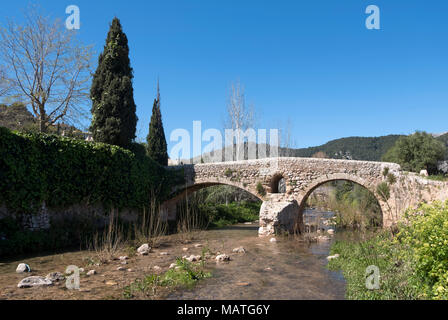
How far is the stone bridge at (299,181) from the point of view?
14.0 metres

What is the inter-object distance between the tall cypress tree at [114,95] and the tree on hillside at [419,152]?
17120mm

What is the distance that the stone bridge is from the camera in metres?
14.0

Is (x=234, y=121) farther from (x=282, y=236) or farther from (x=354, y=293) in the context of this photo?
(x=354, y=293)

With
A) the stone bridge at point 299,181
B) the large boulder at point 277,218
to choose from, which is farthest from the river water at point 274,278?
the stone bridge at point 299,181

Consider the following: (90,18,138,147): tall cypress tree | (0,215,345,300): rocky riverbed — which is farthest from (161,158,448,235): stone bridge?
(90,18,138,147): tall cypress tree

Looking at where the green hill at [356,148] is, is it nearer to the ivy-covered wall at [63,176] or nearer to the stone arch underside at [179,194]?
the stone arch underside at [179,194]

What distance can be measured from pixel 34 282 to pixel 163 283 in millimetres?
3103

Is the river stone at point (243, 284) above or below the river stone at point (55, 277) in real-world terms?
below

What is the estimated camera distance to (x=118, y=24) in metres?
18.4

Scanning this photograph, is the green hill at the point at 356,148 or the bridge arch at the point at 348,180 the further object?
the green hill at the point at 356,148

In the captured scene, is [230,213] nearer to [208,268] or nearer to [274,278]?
[208,268]

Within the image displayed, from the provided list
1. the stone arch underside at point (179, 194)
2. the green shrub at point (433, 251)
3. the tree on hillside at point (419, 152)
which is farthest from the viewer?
the stone arch underside at point (179, 194)

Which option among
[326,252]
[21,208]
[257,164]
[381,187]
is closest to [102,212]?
[21,208]
